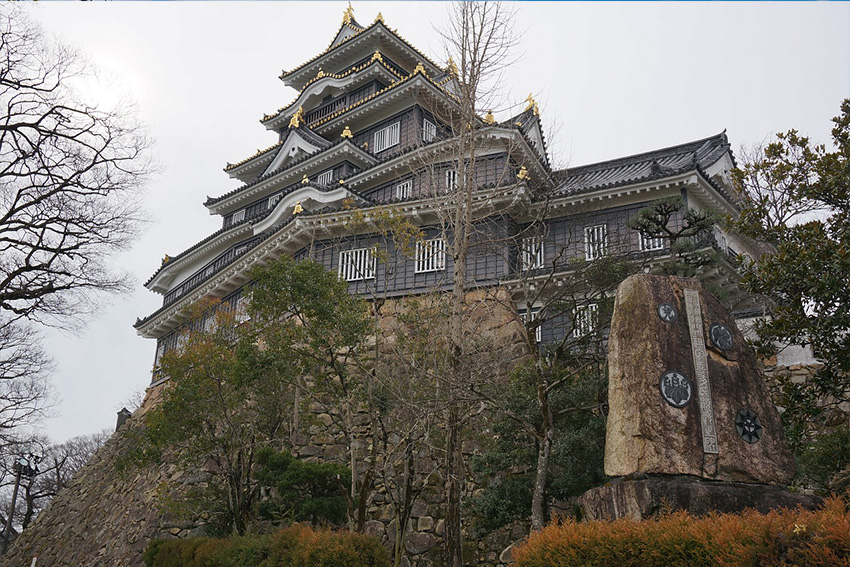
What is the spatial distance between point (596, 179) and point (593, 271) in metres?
10.7

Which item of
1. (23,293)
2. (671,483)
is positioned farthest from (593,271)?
(23,293)

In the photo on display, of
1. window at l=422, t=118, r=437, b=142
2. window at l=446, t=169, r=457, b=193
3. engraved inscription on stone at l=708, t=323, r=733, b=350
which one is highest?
window at l=422, t=118, r=437, b=142

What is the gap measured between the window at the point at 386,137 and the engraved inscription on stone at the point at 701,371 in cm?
2424

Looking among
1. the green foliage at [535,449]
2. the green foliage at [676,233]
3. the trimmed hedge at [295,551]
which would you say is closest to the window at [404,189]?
the green foliage at [676,233]

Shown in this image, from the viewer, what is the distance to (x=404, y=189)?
91.7 ft

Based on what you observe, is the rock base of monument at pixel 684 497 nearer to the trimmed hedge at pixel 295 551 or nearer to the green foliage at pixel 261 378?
the trimmed hedge at pixel 295 551

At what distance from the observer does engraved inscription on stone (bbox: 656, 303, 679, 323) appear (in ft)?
31.2

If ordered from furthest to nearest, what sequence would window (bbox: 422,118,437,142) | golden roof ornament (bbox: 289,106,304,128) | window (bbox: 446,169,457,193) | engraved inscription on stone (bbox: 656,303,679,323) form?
golden roof ornament (bbox: 289,106,304,128) < window (bbox: 422,118,437,142) < window (bbox: 446,169,457,193) < engraved inscription on stone (bbox: 656,303,679,323)

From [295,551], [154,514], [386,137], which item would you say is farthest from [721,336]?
[386,137]

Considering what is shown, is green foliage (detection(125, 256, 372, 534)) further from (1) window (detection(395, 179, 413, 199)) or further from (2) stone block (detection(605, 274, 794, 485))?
(1) window (detection(395, 179, 413, 199))

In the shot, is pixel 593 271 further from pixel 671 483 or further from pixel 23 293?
pixel 23 293

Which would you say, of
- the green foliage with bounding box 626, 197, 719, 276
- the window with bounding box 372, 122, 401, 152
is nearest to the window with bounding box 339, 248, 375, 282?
the window with bounding box 372, 122, 401, 152

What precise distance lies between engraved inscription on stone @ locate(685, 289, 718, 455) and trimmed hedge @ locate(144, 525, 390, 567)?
5256mm

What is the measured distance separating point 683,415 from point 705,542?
3458 mm
